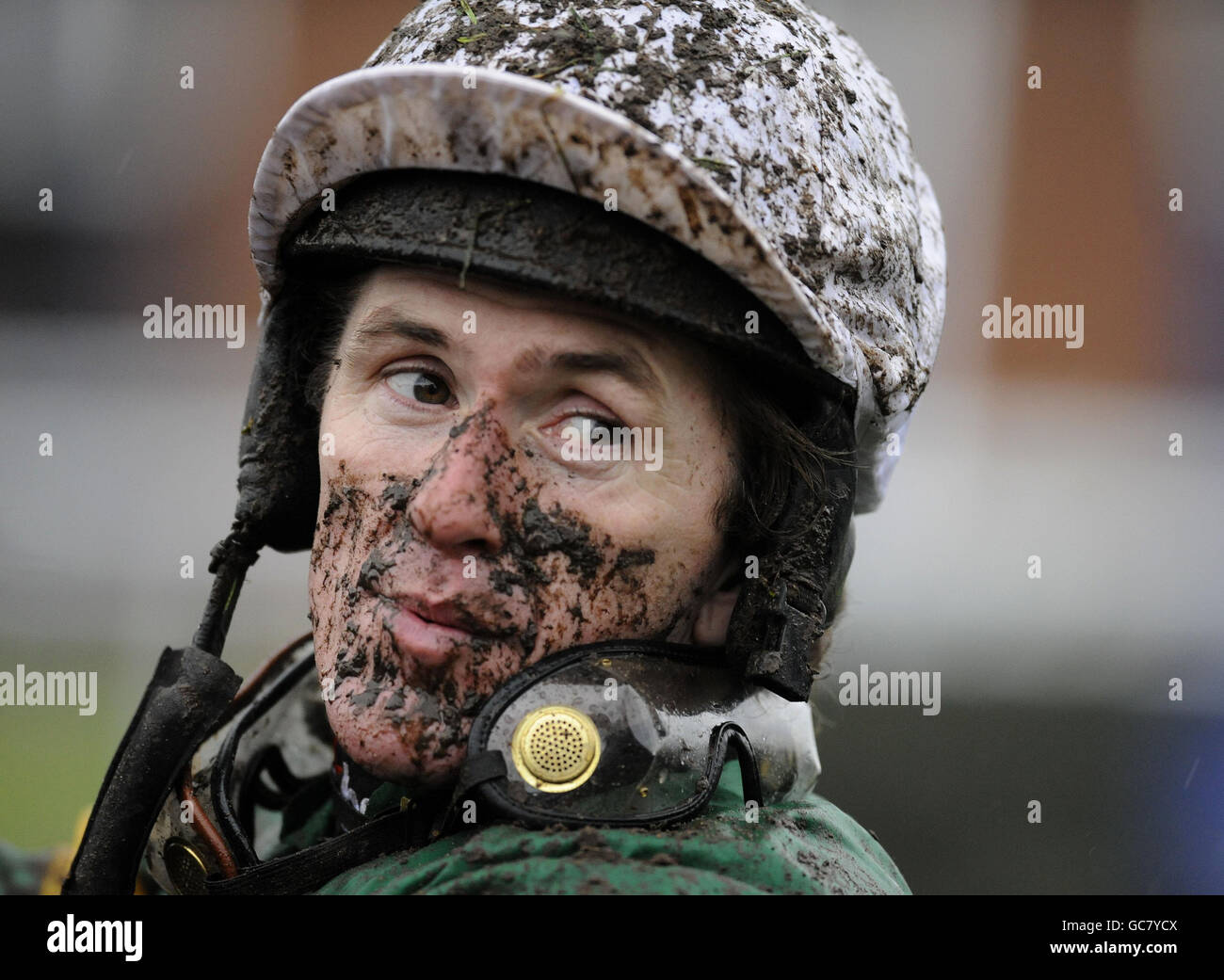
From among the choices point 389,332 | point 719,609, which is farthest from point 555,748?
point 389,332

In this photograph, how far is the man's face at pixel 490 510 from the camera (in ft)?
6.42

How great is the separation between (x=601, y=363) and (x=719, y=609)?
546 mm

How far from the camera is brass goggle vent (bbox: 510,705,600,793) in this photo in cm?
184

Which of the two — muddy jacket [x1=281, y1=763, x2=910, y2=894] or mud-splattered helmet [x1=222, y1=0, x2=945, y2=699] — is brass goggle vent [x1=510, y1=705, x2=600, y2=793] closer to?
muddy jacket [x1=281, y1=763, x2=910, y2=894]

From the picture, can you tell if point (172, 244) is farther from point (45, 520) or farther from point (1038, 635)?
point (1038, 635)

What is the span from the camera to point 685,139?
6.43ft

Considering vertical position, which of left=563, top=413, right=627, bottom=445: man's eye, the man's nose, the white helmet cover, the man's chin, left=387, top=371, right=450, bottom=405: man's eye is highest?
the white helmet cover

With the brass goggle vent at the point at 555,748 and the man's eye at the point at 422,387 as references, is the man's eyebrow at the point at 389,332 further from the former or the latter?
the brass goggle vent at the point at 555,748

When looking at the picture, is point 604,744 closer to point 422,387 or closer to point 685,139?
point 422,387

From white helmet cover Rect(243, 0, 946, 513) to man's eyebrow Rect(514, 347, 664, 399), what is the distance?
0.22 meters

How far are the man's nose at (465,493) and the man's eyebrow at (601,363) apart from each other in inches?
4.9

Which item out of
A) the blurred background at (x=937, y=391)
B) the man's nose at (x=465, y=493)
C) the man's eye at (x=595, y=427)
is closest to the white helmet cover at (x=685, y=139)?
the man's eye at (x=595, y=427)

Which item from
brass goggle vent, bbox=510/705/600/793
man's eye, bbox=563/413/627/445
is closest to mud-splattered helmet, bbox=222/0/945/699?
man's eye, bbox=563/413/627/445
